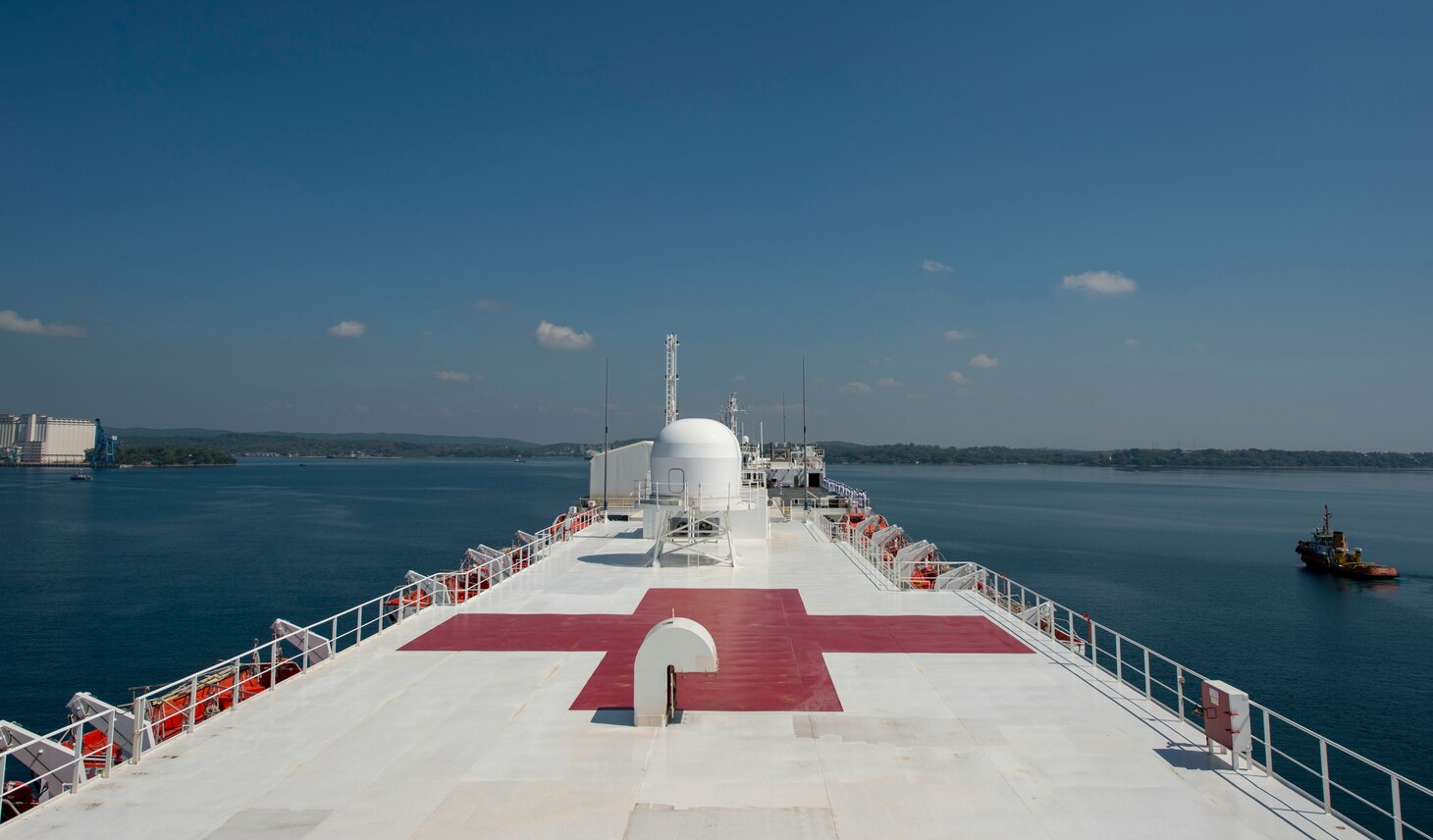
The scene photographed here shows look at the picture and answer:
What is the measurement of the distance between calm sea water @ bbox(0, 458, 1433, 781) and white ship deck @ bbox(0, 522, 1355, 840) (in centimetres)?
1607

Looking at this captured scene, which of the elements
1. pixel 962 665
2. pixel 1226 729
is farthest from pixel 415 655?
pixel 1226 729

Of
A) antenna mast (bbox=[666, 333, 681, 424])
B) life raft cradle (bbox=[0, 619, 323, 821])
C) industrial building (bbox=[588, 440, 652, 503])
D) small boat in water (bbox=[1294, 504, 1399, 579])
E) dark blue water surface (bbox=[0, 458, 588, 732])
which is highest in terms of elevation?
antenna mast (bbox=[666, 333, 681, 424])

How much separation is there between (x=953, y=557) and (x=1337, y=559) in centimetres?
2424

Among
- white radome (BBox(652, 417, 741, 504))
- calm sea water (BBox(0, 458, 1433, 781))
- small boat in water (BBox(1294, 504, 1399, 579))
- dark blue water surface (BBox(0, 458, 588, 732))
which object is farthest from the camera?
small boat in water (BBox(1294, 504, 1399, 579))

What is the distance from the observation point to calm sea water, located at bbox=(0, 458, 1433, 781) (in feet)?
87.3

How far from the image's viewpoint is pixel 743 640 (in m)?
16.7

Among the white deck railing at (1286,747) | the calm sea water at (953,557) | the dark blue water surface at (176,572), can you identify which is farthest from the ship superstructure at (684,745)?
the dark blue water surface at (176,572)

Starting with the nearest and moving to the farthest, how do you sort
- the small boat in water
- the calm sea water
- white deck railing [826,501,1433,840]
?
white deck railing [826,501,1433,840]
the calm sea water
the small boat in water

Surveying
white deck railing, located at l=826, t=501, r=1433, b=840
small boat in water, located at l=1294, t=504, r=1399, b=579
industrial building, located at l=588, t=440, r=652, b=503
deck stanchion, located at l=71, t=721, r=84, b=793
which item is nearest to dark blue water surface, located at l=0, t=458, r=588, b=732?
industrial building, located at l=588, t=440, r=652, b=503

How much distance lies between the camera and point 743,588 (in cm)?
2255

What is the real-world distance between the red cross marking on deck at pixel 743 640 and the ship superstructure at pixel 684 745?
0.08 metres

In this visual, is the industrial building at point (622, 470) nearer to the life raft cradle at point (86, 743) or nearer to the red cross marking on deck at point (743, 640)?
the red cross marking on deck at point (743, 640)

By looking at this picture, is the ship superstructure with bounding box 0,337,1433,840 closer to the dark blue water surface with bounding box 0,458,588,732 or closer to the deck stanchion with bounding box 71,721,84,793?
the deck stanchion with bounding box 71,721,84,793

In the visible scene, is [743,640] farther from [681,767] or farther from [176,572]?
[176,572]
